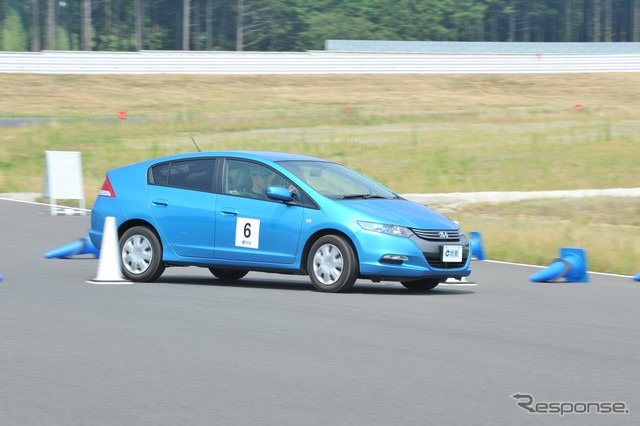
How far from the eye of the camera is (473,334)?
10023mm

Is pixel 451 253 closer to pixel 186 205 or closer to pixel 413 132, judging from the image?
pixel 186 205

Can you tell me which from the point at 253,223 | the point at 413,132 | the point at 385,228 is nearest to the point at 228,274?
the point at 253,223

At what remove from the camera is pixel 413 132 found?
138 ft

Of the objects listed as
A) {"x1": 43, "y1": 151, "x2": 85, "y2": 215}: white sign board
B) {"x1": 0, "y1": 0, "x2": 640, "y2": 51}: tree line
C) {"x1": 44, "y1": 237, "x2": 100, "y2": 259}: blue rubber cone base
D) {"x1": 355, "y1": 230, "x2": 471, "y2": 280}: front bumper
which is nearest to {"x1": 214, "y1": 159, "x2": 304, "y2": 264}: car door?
{"x1": 355, "y1": 230, "x2": 471, "y2": 280}: front bumper

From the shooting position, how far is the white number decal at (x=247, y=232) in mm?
12922

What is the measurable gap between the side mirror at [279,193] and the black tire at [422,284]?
65.2 inches

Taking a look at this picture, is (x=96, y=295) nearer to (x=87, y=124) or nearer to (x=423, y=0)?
(x=87, y=124)

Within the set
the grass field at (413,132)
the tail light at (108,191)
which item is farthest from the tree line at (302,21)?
the tail light at (108,191)

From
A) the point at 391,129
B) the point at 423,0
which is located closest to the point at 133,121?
the point at 391,129

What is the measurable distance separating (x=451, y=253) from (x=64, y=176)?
481 inches

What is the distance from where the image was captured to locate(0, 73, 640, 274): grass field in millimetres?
23312

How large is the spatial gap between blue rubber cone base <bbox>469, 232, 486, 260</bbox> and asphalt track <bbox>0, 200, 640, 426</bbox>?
2.53 m

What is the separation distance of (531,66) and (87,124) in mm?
31670

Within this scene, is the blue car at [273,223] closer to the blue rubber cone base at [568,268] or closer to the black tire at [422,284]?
the black tire at [422,284]
